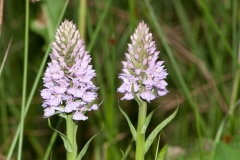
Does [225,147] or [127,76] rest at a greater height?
[127,76]

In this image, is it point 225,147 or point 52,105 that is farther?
point 225,147

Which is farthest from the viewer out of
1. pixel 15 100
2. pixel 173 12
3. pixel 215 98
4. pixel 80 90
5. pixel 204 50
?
pixel 173 12

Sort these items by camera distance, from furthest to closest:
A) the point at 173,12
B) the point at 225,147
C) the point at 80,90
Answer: the point at 173,12, the point at 225,147, the point at 80,90

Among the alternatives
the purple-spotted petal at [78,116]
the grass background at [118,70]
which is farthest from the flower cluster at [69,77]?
the grass background at [118,70]

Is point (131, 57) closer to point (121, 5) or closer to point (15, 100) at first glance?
point (15, 100)

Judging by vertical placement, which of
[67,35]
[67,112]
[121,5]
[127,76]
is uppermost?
[121,5]

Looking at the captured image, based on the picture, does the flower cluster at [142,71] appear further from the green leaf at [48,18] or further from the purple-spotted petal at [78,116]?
the green leaf at [48,18]

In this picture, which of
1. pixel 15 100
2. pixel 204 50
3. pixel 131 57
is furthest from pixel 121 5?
pixel 131 57
